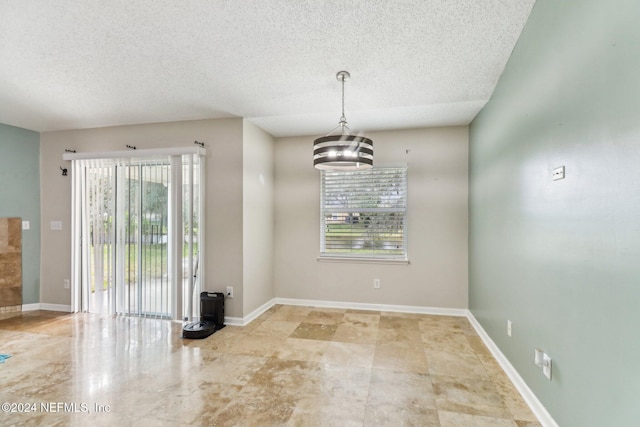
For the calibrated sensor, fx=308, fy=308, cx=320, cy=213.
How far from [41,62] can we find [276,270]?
135 inches

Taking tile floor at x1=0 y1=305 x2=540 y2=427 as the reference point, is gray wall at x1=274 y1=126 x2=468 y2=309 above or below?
above

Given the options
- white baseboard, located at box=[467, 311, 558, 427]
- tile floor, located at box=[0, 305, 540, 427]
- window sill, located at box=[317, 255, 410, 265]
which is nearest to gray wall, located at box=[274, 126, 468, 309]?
window sill, located at box=[317, 255, 410, 265]

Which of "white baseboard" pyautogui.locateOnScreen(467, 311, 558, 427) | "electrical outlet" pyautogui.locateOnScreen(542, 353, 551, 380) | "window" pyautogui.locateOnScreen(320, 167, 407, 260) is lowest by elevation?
"white baseboard" pyautogui.locateOnScreen(467, 311, 558, 427)

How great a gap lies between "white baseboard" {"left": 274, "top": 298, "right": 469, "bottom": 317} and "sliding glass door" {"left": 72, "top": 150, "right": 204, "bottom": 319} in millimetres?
1489

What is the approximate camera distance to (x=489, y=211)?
122 inches

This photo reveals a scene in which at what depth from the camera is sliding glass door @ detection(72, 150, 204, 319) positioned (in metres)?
3.83

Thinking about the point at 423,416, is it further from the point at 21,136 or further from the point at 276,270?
the point at 21,136

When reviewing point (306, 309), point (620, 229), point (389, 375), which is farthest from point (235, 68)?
point (306, 309)

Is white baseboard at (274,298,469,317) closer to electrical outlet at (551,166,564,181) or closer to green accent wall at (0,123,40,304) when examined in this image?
electrical outlet at (551,166,564,181)

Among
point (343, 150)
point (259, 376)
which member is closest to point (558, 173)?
point (343, 150)

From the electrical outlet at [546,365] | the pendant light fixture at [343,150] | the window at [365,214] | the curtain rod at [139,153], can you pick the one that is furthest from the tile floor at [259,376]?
the curtain rod at [139,153]

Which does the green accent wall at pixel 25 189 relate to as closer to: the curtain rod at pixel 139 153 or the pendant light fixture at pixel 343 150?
the curtain rod at pixel 139 153

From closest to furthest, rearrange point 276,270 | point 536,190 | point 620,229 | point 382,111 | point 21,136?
point 620,229
point 536,190
point 382,111
point 21,136
point 276,270

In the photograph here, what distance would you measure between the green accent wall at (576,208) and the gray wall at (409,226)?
1.49m
